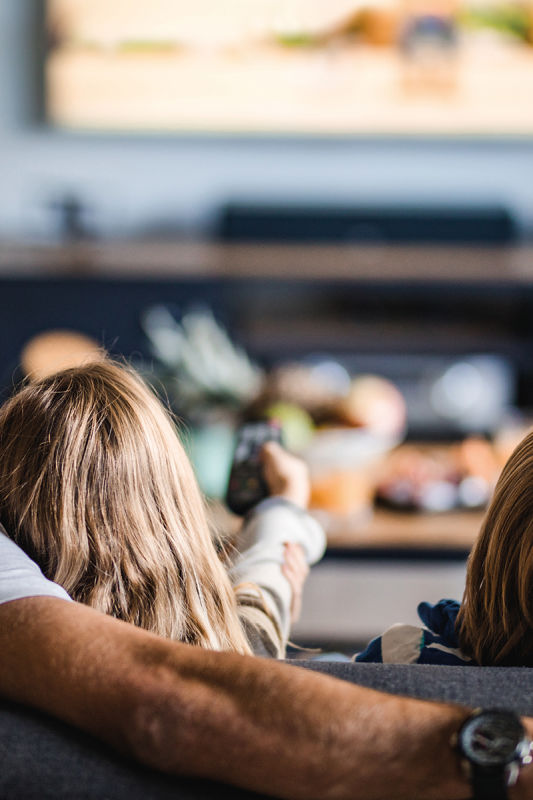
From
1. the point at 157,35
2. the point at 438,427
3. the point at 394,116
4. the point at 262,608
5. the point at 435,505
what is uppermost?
the point at 157,35

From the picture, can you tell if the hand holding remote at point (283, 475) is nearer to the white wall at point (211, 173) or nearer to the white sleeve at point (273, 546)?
the white sleeve at point (273, 546)

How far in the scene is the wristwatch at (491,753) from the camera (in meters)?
0.53

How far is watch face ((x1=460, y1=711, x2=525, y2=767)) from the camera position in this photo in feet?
1.73

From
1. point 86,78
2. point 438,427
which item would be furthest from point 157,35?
point 438,427

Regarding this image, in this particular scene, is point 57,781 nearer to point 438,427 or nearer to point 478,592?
point 478,592

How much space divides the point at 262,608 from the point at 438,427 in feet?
7.96

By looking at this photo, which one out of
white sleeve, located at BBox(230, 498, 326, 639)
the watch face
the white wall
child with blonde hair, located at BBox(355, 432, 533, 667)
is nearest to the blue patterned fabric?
child with blonde hair, located at BBox(355, 432, 533, 667)

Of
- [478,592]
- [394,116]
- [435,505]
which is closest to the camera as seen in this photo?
[478,592]

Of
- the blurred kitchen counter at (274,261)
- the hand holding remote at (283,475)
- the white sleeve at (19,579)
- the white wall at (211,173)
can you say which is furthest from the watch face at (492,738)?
the white wall at (211,173)

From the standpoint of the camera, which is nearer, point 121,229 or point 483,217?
point 483,217

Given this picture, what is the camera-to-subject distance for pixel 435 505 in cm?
177

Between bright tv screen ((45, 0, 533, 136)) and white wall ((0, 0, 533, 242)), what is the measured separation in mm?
112

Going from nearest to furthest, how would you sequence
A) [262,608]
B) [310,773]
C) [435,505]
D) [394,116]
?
[310,773]
[262,608]
[435,505]
[394,116]

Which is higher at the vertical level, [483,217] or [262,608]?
[483,217]
